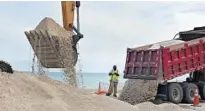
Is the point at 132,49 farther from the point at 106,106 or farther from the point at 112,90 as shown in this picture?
the point at 106,106

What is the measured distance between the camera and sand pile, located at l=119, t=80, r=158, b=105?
1778 cm

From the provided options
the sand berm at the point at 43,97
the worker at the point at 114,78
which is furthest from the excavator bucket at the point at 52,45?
the worker at the point at 114,78

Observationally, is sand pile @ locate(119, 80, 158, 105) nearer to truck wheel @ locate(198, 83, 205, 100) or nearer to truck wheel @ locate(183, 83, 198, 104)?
truck wheel @ locate(183, 83, 198, 104)

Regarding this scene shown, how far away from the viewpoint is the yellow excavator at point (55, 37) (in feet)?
45.4

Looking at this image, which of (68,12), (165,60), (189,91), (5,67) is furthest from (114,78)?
(5,67)

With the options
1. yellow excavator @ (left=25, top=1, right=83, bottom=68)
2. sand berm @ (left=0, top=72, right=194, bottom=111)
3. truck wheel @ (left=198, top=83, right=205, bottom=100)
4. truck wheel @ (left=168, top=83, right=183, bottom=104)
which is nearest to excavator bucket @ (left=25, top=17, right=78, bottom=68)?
yellow excavator @ (left=25, top=1, right=83, bottom=68)

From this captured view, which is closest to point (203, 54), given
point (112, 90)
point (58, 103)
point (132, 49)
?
point (132, 49)

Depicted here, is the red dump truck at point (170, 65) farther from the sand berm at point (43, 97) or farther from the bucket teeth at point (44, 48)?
the sand berm at point (43, 97)

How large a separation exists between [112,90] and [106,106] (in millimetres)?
8275

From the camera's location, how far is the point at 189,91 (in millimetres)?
18047

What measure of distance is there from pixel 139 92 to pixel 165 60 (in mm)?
1875

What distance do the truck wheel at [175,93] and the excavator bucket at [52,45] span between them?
4.91 metres

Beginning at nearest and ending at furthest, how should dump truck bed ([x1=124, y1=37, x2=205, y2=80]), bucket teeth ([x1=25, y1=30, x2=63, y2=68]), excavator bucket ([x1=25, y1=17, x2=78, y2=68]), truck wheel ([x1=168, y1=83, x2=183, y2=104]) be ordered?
excavator bucket ([x1=25, y1=17, x2=78, y2=68]) < bucket teeth ([x1=25, y1=30, x2=63, y2=68]) < dump truck bed ([x1=124, y1=37, x2=205, y2=80]) < truck wheel ([x1=168, y1=83, x2=183, y2=104])

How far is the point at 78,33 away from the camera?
13.9 meters
